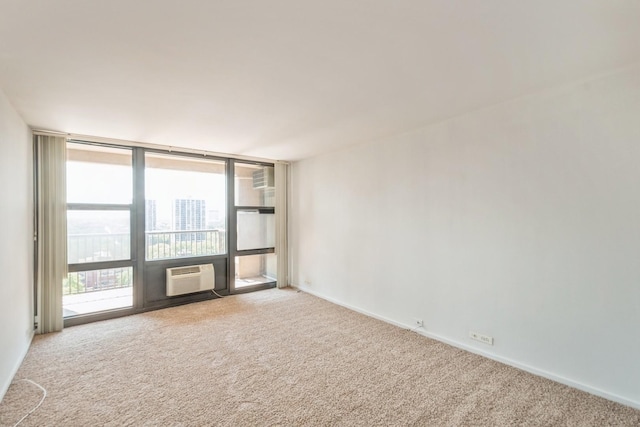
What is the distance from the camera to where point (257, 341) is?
3225 millimetres

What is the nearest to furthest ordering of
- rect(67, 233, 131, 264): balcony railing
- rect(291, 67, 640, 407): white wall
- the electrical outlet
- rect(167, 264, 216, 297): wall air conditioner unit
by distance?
rect(291, 67, 640, 407): white wall → the electrical outlet → rect(67, 233, 131, 264): balcony railing → rect(167, 264, 216, 297): wall air conditioner unit

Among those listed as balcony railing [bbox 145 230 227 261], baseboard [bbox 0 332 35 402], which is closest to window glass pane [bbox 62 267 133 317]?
balcony railing [bbox 145 230 227 261]

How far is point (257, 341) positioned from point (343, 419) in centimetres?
147

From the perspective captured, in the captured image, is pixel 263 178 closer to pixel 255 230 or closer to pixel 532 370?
pixel 255 230

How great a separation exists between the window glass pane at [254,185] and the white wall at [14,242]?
259 cm

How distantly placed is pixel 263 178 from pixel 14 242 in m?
3.37

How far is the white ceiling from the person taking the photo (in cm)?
146

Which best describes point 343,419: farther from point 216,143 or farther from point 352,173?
point 216,143

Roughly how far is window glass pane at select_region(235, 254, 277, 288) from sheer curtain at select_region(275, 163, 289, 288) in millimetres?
178

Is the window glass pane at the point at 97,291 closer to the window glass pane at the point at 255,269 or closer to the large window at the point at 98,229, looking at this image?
the large window at the point at 98,229

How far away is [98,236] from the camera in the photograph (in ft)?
13.0

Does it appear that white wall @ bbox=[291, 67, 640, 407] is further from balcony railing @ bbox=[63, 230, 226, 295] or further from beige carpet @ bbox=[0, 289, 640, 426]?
balcony railing @ bbox=[63, 230, 226, 295]

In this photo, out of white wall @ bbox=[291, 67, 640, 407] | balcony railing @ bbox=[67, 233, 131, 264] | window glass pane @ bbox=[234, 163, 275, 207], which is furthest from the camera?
window glass pane @ bbox=[234, 163, 275, 207]

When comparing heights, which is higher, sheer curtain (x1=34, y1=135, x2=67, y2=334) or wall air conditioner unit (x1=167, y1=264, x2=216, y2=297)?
sheer curtain (x1=34, y1=135, x2=67, y2=334)
